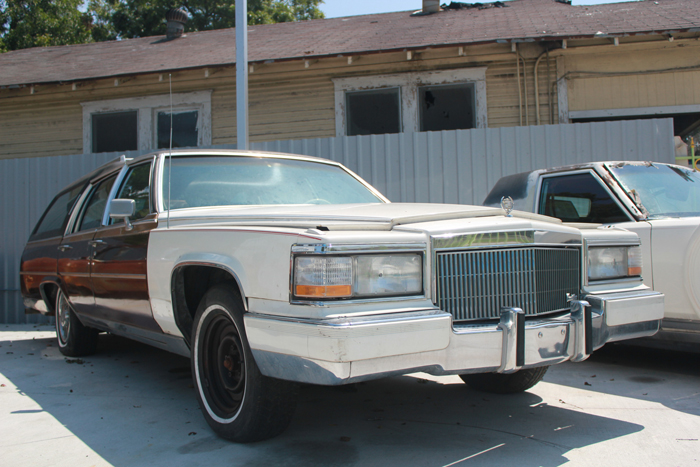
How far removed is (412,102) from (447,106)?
0.67 meters

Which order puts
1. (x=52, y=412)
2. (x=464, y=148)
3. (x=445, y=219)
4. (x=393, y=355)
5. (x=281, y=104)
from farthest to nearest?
(x=281, y=104) < (x=464, y=148) < (x=52, y=412) < (x=445, y=219) < (x=393, y=355)

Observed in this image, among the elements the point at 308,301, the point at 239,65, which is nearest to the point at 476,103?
the point at 239,65

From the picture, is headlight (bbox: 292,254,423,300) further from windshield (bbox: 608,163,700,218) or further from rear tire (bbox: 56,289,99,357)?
rear tire (bbox: 56,289,99,357)

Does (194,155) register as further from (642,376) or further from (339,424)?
(642,376)

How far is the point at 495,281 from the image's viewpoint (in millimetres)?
2648

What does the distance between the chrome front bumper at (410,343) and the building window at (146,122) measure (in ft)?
31.7

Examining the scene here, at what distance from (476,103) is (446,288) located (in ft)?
28.1

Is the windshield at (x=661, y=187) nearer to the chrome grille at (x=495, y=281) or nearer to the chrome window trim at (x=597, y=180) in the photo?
the chrome window trim at (x=597, y=180)

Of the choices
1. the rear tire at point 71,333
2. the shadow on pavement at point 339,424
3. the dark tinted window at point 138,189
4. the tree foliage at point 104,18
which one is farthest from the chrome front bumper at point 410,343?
the tree foliage at point 104,18

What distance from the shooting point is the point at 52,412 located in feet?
11.5

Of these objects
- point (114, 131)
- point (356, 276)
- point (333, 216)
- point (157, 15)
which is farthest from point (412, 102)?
point (157, 15)

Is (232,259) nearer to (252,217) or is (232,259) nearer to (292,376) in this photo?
(252,217)

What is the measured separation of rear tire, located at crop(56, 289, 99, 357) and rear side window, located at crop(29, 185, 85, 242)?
597 mm

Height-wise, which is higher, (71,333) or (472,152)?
(472,152)
